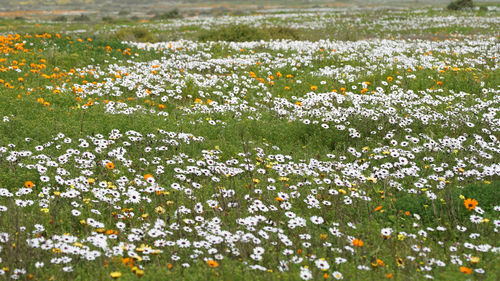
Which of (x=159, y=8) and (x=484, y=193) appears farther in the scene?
(x=159, y=8)

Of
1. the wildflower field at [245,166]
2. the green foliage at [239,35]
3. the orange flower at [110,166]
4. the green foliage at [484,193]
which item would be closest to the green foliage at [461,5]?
the green foliage at [239,35]

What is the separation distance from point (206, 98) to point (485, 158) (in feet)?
24.3

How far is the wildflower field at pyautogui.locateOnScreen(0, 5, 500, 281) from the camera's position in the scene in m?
5.10

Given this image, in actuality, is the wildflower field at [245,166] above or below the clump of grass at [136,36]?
below

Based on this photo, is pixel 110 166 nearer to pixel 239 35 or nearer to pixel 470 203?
pixel 470 203

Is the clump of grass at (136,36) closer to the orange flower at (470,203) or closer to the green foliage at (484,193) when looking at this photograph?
the green foliage at (484,193)

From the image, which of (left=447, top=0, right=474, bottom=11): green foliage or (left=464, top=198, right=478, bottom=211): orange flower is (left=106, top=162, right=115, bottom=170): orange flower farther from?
(left=447, top=0, right=474, bottom=11): green foliage

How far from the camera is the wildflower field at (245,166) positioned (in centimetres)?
510

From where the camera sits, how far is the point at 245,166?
8.31m

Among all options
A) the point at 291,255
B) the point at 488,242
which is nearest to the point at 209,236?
the point at 291,255

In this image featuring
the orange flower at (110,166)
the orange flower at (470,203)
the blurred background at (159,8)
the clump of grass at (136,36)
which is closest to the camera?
the orange flower at (470,203)

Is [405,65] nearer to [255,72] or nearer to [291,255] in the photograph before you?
[255,72]

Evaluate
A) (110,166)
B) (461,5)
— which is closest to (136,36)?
(110,166)

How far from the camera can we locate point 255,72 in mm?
14969
